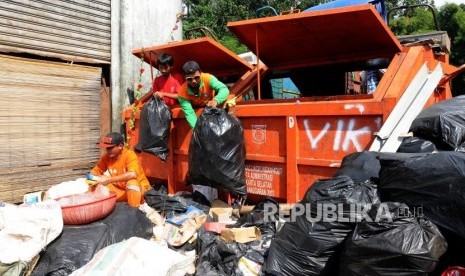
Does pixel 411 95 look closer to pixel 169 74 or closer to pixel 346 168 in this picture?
pixel 346 168

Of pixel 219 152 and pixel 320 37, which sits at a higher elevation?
pixel 320 37

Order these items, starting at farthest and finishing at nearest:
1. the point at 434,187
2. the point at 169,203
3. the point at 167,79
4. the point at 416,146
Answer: the point at 167,79
the point at 169,203
the point at 416,146
the point at 434,187

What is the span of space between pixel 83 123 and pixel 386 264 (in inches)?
157

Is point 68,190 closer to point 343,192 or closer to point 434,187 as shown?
point 343,192

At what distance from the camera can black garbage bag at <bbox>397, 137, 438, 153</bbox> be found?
2719 mm

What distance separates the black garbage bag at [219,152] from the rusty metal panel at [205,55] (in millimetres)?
1006

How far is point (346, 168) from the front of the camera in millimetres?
2689

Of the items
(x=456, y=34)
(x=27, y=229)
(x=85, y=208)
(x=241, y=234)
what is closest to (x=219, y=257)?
(x=241, y=234)

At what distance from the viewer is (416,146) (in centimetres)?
275

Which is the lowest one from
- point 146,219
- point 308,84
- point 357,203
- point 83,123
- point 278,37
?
point 146,219

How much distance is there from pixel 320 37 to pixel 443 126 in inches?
53.4

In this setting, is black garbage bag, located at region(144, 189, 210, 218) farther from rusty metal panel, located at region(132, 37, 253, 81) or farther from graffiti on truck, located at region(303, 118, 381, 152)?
rusty metal panel, located at region(132, 37, 253, 81)

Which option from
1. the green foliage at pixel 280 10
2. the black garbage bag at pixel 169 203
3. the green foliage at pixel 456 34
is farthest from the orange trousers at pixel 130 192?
the green foliage at pixel 456 34

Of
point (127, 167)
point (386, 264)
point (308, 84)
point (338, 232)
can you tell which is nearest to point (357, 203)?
point (338, 232)
